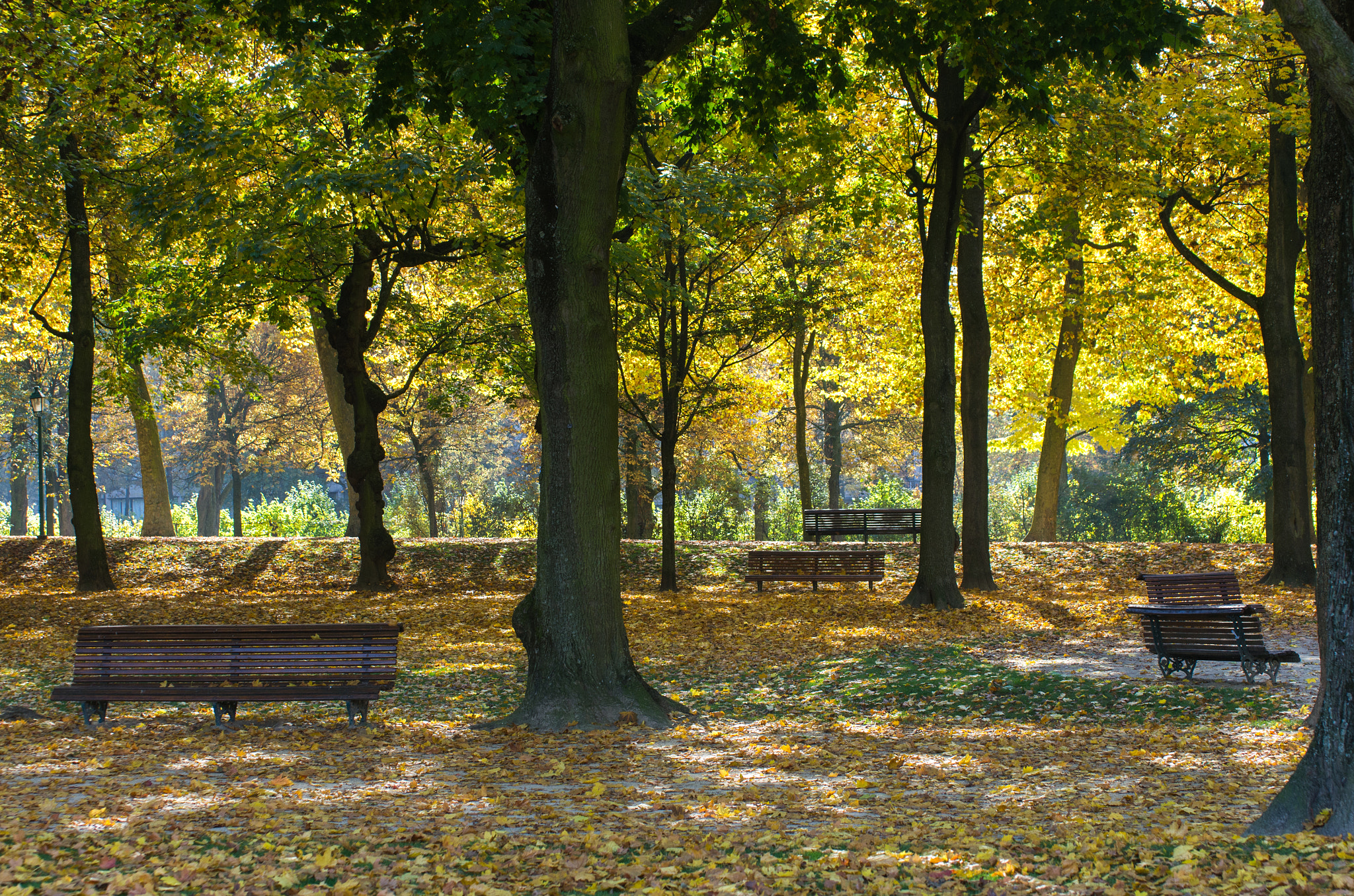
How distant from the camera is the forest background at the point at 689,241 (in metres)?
13.5

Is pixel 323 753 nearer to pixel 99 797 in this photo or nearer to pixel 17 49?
pixel 99 797

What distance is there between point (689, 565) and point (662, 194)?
896 centimetres

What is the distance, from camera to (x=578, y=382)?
7801 mm

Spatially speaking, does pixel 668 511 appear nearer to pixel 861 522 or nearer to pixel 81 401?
pixel 861 522

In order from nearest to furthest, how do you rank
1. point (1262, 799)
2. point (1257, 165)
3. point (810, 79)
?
1. point (1262, 799)
2. point (810, 79)
3. point (1257, 165)

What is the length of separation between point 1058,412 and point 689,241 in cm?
941

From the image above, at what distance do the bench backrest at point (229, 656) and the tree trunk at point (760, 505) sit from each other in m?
22.6

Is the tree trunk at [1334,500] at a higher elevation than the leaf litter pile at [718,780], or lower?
higher

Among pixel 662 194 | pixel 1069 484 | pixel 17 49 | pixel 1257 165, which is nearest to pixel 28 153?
pixel 17 49

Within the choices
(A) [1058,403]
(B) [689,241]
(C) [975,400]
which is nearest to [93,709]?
(B) [689,241]

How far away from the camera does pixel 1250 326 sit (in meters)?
20.2

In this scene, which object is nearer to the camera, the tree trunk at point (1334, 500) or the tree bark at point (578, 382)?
the tree trunk at point (1334, 500)

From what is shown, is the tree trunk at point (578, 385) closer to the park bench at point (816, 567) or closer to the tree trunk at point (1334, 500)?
the tree trunk at point (1334, 500)

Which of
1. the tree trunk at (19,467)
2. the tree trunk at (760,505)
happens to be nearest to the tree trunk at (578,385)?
the tree trunk at (760,505)
